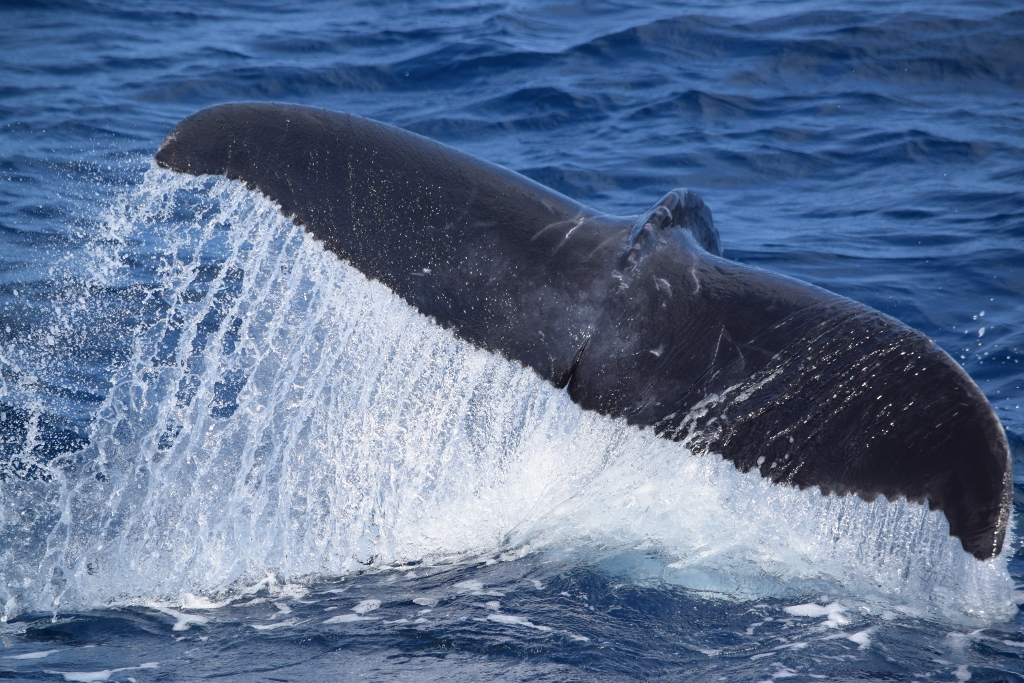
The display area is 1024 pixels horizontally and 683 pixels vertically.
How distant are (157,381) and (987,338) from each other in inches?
239

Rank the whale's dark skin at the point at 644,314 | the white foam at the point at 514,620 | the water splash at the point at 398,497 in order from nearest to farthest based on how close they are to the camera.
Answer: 1. the whale's dark skin at the point at 644,314
2. the water splash at the point at 398,497
3. the white foam at the point at 514,620

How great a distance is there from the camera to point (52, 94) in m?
13.7

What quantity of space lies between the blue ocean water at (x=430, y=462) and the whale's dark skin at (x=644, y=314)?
14 centimetres

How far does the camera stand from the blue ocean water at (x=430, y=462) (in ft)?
14.7

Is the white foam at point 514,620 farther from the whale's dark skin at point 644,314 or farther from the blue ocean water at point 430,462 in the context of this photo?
the whale's dark skin at point 644,314

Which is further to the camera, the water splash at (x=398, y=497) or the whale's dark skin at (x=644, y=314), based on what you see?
the water splash at (x=398, y=497)

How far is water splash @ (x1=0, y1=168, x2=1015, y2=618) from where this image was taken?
4.46 metres

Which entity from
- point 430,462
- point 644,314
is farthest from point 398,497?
point 644,314

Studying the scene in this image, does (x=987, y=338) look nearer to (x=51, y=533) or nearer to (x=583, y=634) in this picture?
(x=583, y=634)

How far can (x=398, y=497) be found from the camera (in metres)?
5.70

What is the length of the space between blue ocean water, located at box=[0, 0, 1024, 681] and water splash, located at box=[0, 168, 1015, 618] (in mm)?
17

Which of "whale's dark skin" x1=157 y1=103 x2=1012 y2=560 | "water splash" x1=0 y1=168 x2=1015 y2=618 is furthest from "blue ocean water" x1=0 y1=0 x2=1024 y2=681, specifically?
"whale's dark skin" x1=157 y1=103 x2=1012 y2=560

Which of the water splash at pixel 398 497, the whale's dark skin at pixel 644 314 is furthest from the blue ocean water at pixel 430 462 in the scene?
the whale's dark skin at pixel 644 314

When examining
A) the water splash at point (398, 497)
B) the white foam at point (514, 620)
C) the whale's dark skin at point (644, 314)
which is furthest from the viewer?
the white foam at point (514, 620)
